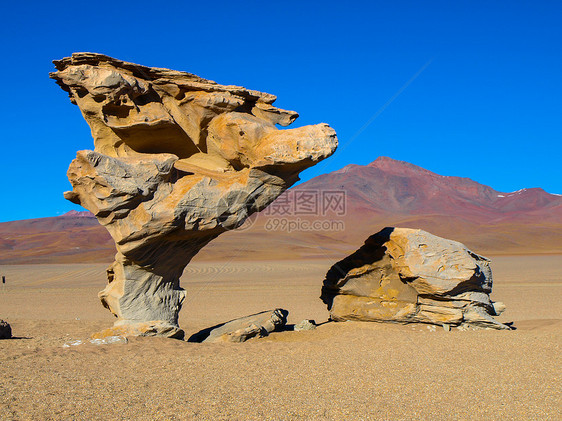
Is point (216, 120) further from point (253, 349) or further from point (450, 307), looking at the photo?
point (450, 307)

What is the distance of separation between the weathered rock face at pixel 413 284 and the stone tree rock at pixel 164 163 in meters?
2.97

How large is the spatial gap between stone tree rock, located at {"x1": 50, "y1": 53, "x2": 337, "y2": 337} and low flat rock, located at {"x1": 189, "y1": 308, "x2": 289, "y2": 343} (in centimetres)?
91

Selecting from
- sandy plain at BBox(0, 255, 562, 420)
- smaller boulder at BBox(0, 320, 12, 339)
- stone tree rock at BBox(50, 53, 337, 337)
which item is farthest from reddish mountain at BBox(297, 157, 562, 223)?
smaller boulder at BBox(0, 320, 12, 339)

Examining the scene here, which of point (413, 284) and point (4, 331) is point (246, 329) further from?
point (4, 331)

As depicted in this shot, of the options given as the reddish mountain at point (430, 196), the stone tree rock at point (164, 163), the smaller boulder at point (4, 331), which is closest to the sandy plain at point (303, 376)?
the smaller boulder at point (4, 331)

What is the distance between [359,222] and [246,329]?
3758 inches

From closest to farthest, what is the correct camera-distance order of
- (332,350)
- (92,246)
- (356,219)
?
(332,350) < (92,246) < (356,219)

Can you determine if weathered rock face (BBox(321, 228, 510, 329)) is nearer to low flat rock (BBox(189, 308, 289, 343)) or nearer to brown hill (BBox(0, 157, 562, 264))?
low flat rock (BBox(189, 308, 289, 343))

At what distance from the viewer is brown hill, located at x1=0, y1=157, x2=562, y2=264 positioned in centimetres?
7131

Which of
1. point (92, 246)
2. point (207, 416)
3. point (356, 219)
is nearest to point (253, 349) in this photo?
point (207, 416)

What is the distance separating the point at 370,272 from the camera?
1120cm

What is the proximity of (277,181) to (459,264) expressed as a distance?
437 centimetres

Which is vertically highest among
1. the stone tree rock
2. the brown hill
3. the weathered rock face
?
the brown hill

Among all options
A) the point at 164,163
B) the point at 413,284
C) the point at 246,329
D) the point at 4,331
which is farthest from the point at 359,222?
the point at 4,331
